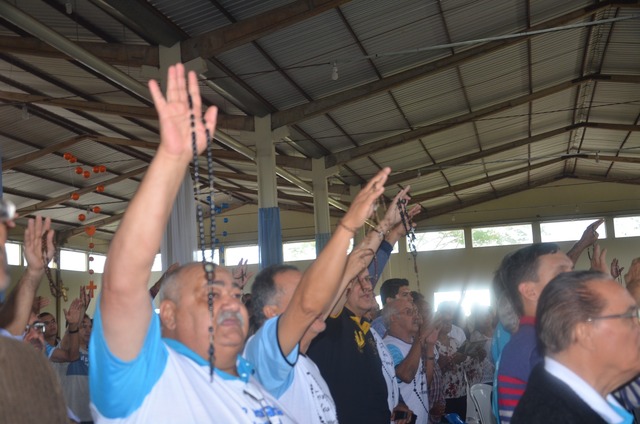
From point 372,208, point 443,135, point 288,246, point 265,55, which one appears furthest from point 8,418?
point 288,246

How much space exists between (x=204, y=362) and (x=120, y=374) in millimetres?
253

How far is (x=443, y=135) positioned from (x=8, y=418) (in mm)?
13773

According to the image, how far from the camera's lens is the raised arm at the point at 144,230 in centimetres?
145

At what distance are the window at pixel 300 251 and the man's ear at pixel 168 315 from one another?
19.7 meters

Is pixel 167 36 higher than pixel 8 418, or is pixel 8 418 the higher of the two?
pixel 167 36

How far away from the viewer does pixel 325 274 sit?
6.73 ft

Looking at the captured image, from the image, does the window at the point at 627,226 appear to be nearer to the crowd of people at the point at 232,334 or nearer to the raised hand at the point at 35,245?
the crowd of people at the point at 232,334

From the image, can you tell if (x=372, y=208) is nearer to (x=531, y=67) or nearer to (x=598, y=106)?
(x=531, y=67)

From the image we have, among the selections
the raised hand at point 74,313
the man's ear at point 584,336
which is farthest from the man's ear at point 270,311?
Result: the raised hand at point 74,313

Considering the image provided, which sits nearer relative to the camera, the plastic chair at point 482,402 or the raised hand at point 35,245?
the raised hand at point 35,245

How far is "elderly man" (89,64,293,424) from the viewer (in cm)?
147

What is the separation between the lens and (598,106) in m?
15.4

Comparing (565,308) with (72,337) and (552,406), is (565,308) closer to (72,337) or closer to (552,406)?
(552,406)

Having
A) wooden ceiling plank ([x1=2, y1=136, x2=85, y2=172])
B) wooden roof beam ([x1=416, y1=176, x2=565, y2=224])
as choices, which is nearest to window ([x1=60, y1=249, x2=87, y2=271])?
wooden ceiling plank ([x1=2, y1=136, x2=85, y2=172])
